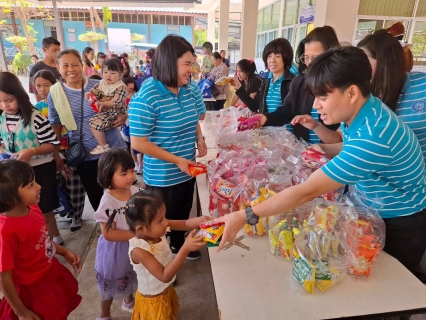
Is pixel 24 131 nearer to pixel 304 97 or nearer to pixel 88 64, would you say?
pixel 304 97

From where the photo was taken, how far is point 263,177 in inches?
61.0

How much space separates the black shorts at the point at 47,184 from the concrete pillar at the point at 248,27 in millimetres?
7453

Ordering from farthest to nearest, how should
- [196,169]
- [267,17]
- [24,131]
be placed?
[267,17], [24,131], [196,169]

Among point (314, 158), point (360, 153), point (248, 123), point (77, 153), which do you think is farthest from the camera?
point (77, 153)

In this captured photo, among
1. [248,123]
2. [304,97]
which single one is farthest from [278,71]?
[248,123]

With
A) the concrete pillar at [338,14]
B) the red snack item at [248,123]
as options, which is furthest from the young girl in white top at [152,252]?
the concrete pillar at [338,14]

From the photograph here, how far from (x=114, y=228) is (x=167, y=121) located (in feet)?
2.08

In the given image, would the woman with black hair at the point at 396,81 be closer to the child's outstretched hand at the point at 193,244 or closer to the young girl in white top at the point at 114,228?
the child's outstretched hand at the point at 193,244

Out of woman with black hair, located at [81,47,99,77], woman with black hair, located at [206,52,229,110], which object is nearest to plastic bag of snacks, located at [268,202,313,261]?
woman with black hair, located at [206,52,229,110]

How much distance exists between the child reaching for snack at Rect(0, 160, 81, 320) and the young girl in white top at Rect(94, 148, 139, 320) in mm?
252

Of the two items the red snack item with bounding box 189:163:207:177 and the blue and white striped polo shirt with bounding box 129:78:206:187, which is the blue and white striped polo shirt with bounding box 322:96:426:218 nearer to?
the red snack item with bounding box 189:163:207:177

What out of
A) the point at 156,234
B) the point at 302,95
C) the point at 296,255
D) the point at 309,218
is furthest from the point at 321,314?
the point at 302,95

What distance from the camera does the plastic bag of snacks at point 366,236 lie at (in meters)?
1.08

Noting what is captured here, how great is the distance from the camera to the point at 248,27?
8.38m
